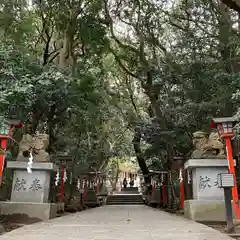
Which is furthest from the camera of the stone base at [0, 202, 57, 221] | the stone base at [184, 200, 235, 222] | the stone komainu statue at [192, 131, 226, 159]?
the stone komainu statue at [192, 131, 226, 159]

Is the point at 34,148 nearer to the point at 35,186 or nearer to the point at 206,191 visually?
the point at 35,186

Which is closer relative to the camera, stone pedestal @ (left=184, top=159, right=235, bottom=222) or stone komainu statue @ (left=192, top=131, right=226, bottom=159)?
stone pedestal @ (left=184, top=159, right=235, bottom=222)

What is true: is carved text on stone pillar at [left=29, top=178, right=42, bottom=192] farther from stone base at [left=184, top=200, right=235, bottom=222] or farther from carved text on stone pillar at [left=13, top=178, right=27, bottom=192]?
stone base at [left=184, top=200, right=235, bottom=222]

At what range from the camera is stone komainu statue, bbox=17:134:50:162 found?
9.16 m

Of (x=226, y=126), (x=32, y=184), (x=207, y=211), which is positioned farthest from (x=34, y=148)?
(x=226, y=126)

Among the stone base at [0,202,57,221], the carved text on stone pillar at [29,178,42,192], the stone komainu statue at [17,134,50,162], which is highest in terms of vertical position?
the stone komainu statue at [17,134,50,162]

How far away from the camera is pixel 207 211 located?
838 cm

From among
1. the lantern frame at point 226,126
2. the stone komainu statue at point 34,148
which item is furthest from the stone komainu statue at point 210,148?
the stone komainu statue at point 34,148

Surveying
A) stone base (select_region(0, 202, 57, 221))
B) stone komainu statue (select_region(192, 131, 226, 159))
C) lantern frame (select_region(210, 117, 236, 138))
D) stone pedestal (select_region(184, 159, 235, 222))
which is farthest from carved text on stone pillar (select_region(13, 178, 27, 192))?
lantern frame (select_region(210, 117, 236, 138))

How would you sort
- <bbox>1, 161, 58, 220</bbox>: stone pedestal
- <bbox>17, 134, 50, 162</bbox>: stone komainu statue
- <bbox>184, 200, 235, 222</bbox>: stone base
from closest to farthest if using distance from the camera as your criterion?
<bbox>184, 200, 235, 222</bbox>: stone base → <bbox>1, 161, 58, 220</bbox>: stone pedestal → <bbox>17, 134, 50, 162</bbox>: stone komainu statue

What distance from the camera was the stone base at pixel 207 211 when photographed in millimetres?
8273

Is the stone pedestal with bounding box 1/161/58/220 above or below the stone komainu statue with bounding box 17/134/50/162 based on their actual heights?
below

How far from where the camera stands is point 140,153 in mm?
18328

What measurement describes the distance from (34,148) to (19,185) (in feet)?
3.59
